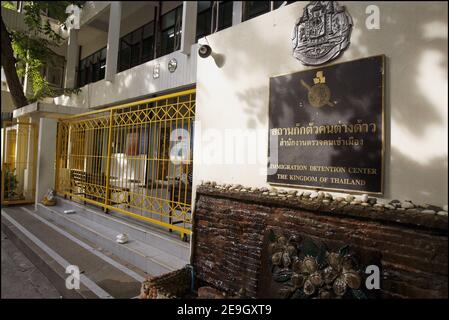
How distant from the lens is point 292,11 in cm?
275

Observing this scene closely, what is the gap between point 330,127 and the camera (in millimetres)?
2389

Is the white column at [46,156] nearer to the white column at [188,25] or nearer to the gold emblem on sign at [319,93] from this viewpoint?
the white column at [188,25]

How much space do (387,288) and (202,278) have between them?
193 centimetres

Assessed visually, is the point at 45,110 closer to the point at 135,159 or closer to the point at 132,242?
the point at 135,159

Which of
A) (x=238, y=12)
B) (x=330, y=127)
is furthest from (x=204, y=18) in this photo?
(x=330, y=127)

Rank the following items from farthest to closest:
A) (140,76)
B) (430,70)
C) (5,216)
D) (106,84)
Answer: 1. (106,84)
2. (140,76)
3. (5,216)
4. (430,70)

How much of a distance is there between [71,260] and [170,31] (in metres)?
7.86

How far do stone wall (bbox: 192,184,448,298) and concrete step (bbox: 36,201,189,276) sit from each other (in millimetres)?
570

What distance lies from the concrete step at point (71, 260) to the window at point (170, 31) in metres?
6.21

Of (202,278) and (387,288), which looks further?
(202,278)

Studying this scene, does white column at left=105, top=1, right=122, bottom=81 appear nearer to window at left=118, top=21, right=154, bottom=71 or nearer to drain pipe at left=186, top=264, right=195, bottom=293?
window at left=118, top=21, right=154, bottom=71

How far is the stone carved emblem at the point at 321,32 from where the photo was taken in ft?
7.85
